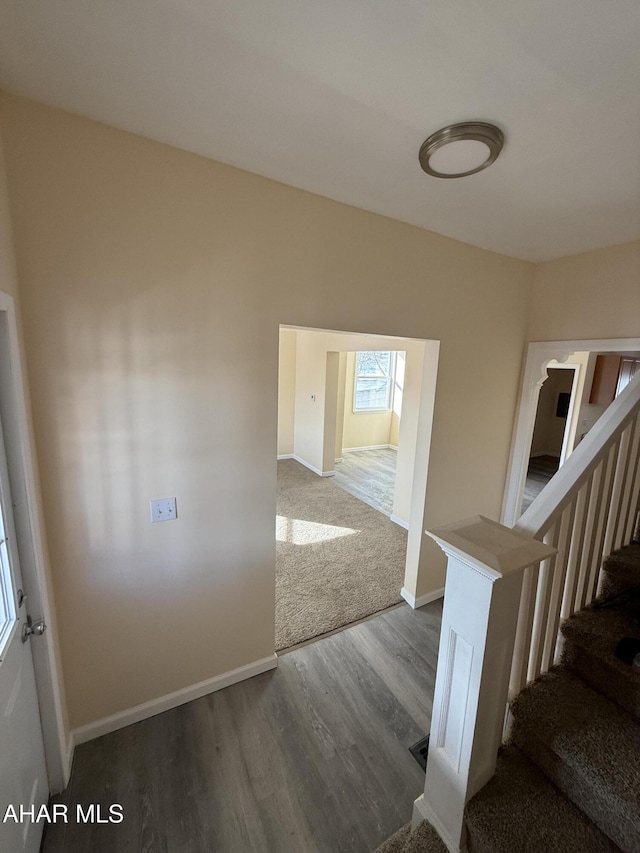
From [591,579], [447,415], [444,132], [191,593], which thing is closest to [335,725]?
[191,593]

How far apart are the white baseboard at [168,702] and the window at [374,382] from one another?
5.78 metres

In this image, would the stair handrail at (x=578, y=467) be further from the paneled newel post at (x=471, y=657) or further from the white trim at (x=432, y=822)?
the white trim at (x=432, y=822)

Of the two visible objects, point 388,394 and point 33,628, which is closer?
point 33,628

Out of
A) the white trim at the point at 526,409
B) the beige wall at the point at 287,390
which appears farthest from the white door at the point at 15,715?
the beige wall at the point at 287,390

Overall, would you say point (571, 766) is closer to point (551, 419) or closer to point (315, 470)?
point (315, 470)

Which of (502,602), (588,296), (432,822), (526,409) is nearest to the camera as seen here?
(502,602)

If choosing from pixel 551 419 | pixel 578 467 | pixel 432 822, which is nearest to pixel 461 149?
pixel 578 467

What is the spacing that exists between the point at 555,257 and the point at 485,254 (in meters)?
0.56

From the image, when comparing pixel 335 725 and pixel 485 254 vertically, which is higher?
pixel 485 254

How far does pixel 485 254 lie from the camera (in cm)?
248

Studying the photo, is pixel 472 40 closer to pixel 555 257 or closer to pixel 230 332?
pixel 230 332

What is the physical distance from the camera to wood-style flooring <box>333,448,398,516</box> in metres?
5.07

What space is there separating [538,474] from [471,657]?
22.5 feet

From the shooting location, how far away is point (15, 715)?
1.16 m
